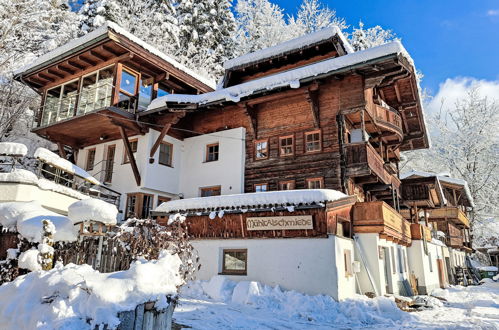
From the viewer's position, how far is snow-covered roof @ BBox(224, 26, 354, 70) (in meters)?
A: 17.7

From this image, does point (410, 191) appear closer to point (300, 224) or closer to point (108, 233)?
point (300, 224)

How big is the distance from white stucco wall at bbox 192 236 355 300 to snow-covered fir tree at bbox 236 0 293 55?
84.9 feet

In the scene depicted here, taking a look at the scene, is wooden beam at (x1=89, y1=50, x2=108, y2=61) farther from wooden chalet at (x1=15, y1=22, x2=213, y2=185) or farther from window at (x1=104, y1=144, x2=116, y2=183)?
window at (x1=104, y1=144, x2=116, y2=183)

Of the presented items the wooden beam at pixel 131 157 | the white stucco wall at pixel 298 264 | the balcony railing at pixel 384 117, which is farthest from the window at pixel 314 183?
the wooden beam at pixel 131 157

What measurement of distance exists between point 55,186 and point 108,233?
24.6 feet

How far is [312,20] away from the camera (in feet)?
119

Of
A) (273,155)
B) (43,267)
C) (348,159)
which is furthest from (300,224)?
(43,267)

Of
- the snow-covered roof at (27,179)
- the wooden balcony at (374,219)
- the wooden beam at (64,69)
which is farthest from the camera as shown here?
the wooden beam at (64,69)

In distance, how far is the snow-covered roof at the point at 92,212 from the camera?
7691mm

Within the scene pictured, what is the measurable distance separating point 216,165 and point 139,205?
4.24 m

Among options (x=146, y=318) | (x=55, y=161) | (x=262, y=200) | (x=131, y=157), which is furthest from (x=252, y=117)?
(x=146, y=318)

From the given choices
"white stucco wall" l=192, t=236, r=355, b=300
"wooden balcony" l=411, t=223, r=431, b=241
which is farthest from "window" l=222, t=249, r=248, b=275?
"wooden balcony" l=411, t=223, r=431, b=241

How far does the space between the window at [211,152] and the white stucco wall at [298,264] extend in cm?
620

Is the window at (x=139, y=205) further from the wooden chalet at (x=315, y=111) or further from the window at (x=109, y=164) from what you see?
the wooden chalet at (x=315, y=111)
